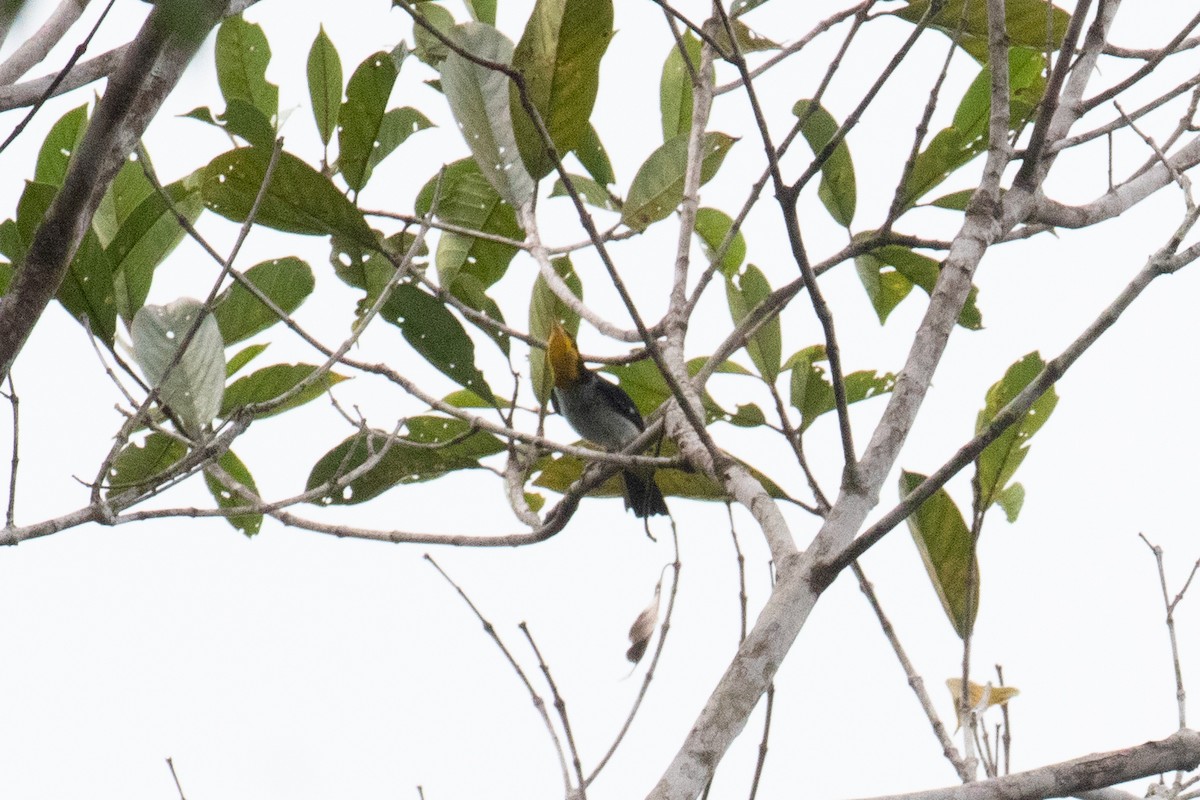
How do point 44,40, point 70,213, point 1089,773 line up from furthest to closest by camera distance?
1. point 44,40
2. point 1089,773
3. point 70,213

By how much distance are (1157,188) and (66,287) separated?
7.79ft

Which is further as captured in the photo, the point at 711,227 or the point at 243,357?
the point at 711,227

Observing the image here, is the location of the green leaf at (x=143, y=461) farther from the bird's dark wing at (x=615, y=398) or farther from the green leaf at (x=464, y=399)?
the bird's dark wing at (x=615, y=398)

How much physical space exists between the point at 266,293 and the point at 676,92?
1.33m

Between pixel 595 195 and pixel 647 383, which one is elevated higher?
pixel 595 195

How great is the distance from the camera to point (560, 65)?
287 centimetres

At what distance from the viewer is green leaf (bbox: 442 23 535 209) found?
2945 mm

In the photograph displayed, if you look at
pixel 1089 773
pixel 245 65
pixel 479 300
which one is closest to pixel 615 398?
pixel 479 300

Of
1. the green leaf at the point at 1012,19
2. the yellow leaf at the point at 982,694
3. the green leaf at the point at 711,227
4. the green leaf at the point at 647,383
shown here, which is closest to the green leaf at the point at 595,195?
the green leaf at the point at 711,227

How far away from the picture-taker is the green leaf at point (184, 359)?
2590 millimetres

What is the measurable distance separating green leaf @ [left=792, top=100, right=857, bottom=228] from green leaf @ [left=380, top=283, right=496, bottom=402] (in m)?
1.02

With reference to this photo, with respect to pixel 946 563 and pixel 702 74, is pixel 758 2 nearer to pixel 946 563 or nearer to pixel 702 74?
pixel 702 74

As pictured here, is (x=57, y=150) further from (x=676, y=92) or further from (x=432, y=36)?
(x=676, y=92)

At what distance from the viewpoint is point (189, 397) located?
104 inches
